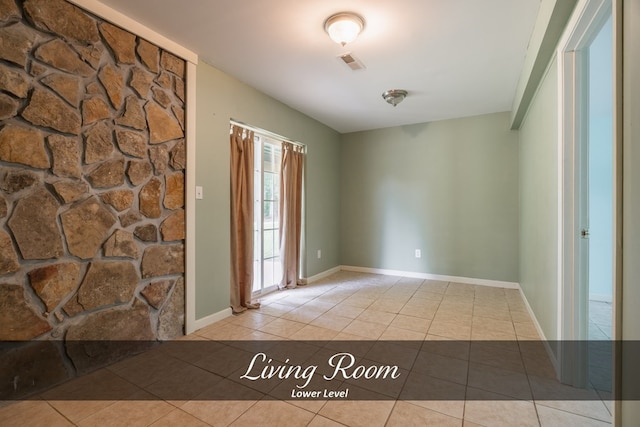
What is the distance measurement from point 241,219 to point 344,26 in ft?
6.56

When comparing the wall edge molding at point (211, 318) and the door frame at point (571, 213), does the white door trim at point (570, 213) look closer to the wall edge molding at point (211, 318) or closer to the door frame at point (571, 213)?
the door frame at point (571, 213)

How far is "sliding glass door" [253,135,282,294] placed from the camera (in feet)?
11.2

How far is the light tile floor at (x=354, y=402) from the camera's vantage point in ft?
4.79

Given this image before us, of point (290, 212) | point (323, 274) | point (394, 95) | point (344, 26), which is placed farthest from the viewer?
point (323, 274)

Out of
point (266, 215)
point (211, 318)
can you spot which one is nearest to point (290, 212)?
point (266, 215)

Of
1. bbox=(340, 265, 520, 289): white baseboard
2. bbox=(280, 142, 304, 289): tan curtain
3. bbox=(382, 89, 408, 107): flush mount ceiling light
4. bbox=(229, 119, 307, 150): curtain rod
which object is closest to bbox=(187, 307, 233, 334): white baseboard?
bbox=(280, 142, 304, 289): tan curtain

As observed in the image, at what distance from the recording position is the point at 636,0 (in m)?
0.90

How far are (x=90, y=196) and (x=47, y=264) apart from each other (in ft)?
1.53

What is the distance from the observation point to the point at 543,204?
221 centimetres

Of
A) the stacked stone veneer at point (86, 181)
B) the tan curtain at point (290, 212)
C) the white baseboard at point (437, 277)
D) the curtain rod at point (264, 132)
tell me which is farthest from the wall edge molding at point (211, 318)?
the white baseboard at point (437, 277)

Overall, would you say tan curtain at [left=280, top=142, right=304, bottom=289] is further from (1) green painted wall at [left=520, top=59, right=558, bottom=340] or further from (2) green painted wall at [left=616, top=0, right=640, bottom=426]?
(2) green painted wall at [left=616, top=0, right=640, bottom=426]

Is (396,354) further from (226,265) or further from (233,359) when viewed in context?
(226,265)
